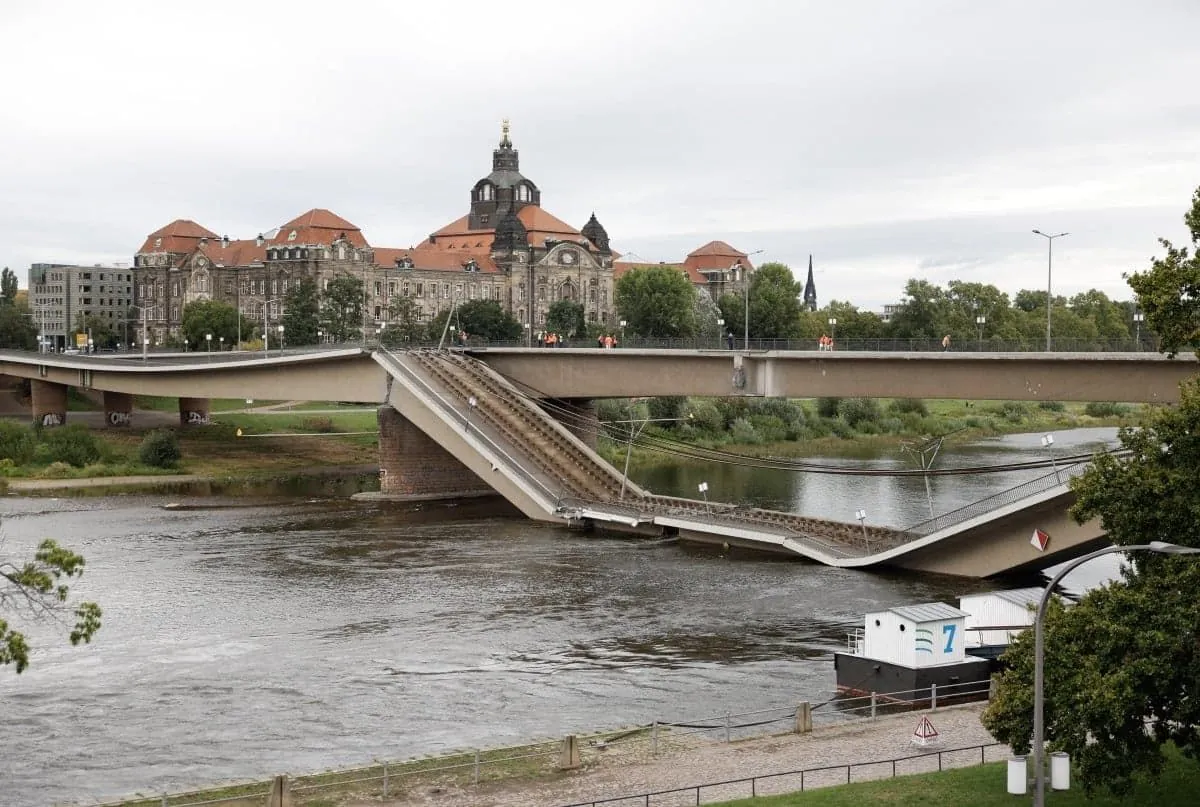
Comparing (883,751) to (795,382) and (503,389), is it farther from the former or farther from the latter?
(503,389)

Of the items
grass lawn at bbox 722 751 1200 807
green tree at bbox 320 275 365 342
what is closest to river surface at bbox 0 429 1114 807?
grass lawn at bbox 722 751 1200 807

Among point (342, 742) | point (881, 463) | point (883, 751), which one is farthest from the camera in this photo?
point (881, 463)

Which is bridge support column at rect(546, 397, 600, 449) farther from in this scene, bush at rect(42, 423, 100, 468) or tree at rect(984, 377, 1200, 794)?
tree at rect(984, 377, 1200, 794)

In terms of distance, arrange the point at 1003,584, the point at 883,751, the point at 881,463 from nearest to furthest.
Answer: the point at 883,751
the point at 1003,584
the point at 881,463

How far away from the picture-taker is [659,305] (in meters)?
174

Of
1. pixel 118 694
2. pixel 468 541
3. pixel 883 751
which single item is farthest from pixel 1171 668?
pixel 468 541

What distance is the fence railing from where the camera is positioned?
2805 centimetres

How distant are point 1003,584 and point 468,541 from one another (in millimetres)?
23311

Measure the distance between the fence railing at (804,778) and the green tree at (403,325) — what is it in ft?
361

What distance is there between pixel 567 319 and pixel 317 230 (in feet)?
106

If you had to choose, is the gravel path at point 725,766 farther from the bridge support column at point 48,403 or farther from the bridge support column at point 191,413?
the bridge support column at point 48,403

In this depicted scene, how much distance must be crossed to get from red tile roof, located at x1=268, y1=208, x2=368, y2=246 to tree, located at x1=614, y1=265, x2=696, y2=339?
36.6 meters

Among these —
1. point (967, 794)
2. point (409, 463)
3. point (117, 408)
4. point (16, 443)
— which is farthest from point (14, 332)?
point (967, 794)

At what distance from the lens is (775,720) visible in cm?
3509
